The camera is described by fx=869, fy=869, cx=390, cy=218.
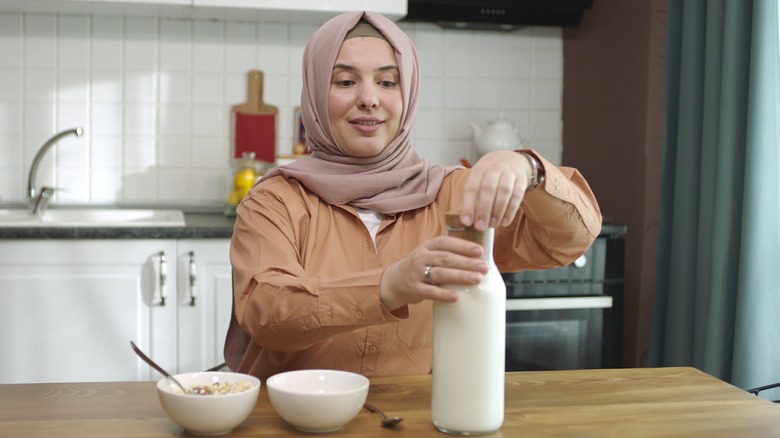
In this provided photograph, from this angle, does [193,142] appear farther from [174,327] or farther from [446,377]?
[446,377]

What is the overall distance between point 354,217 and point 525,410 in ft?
1.94

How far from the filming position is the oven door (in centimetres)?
271

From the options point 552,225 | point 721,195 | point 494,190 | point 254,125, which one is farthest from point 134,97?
point 494,190

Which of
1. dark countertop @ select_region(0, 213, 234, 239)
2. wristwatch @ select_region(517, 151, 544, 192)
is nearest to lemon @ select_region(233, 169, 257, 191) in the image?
dark countertop @ select_region(0, 213, 234, 239)

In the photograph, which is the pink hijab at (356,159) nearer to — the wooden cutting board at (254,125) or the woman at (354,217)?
the woman at (354,217)

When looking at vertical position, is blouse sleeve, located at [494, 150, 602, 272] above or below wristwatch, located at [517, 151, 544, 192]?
below

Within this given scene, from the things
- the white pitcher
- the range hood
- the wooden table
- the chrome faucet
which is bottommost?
the wooden table

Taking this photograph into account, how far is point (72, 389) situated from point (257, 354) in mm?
359

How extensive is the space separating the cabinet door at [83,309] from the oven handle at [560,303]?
3.40ft

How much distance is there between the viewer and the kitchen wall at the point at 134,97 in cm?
299

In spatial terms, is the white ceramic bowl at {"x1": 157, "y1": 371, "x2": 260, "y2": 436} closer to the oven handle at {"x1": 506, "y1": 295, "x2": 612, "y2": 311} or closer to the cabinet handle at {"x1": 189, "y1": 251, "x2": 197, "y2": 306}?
the cabinet handle at {"x1": 189, "y1": 251, "x2": 197, "y2": 306}

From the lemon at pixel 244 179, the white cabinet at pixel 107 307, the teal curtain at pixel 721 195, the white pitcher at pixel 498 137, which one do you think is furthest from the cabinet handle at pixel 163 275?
the teal curtain at pixel 721 195

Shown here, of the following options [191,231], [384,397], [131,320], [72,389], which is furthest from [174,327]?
[384,397]

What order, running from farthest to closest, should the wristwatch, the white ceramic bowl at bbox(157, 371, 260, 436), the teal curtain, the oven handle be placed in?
the oven handle → the teal curtain → the wristwatch → the white ceramic bowl at bbox(157, 371, 260, 436)
